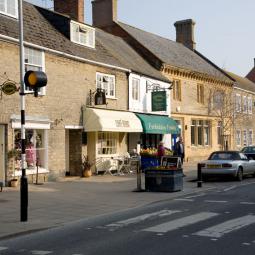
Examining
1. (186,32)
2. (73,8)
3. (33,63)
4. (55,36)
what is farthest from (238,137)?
(33,63)

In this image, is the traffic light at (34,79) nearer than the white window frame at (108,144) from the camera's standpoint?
Yes

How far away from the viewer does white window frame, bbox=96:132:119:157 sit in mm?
24375

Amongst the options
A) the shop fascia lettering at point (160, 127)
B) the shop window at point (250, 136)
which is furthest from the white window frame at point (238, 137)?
the shop fascia lettering at point (160, 127)

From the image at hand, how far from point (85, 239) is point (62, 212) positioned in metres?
3.57

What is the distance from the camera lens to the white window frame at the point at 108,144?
24.4m

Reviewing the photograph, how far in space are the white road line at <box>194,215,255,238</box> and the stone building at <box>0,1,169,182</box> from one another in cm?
967

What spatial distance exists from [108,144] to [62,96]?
480 centimetres

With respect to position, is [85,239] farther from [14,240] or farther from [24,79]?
[24,79]

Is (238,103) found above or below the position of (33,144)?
above

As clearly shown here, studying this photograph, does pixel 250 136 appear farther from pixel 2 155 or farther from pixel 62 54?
pixel 2 155

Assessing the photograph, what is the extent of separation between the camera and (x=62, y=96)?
2139 centimetres

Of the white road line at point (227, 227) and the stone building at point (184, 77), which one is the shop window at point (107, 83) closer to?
the stone building at point (184, 77)

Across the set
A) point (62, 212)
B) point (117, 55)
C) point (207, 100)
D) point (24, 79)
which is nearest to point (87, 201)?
point (62, 212)

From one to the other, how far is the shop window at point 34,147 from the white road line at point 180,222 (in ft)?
30.8
